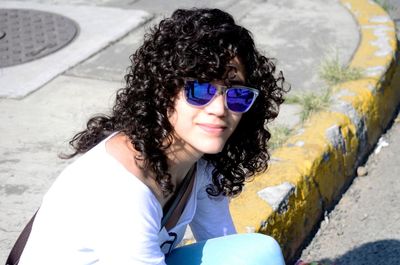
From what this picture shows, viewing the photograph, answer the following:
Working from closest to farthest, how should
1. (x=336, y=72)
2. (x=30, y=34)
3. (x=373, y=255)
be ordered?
(x=373, y=255) < (x=336, y=72) < (x=30, y=34)

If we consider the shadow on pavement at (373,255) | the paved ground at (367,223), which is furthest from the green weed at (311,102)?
the shadow on pavement at (373,255)

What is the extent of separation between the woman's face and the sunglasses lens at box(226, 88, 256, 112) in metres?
0.02

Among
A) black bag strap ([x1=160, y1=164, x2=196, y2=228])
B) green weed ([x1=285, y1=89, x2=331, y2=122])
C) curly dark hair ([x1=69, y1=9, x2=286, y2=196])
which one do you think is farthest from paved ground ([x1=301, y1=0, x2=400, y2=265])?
curly dark hair ([x1=69, y1=9, x2=286, y2=196])

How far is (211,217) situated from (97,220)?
25.2 inches

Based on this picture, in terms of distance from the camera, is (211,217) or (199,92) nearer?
(199,92)

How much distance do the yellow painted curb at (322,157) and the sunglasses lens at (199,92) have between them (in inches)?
36.3

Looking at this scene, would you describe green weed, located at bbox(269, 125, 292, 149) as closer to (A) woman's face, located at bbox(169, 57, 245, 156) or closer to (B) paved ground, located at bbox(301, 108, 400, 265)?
(B) paved ground, located at bbox(301, 108, 400, 265)

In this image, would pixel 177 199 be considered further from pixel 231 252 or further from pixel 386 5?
pixel 386 5

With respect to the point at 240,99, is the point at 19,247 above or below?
below

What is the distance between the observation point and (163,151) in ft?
6.56

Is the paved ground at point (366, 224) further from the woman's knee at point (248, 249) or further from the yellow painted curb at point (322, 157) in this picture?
the woman's knee at point (248, 249)

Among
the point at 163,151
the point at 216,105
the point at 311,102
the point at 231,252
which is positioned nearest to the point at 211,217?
the point at 231,252

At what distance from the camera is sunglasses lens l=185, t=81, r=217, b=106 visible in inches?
75.2

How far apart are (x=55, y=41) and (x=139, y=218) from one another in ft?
10.5
